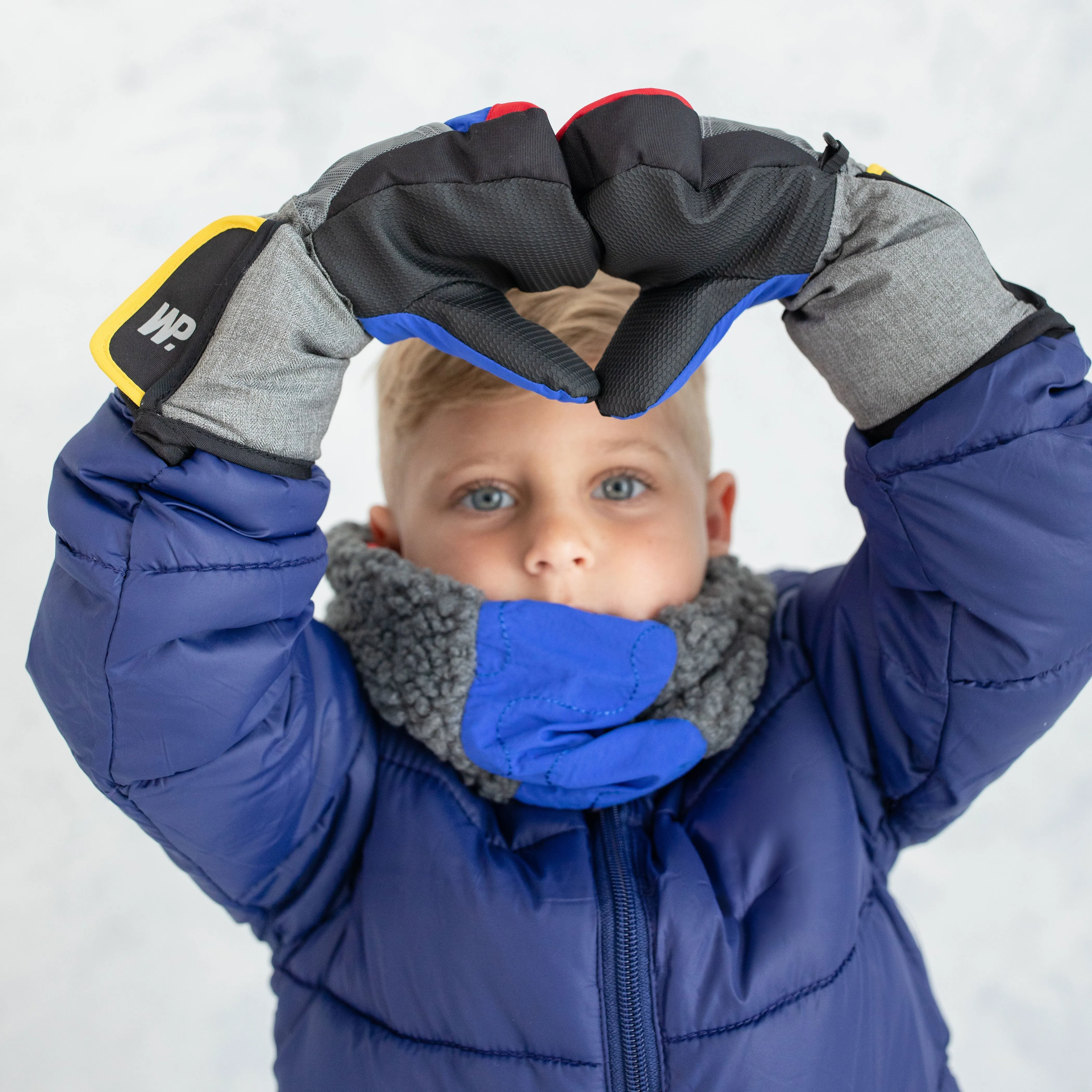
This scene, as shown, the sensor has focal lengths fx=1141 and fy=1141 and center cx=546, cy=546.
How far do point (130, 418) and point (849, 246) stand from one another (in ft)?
1.89

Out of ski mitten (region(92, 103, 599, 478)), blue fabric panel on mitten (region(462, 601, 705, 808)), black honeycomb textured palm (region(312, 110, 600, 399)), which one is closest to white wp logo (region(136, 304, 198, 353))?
ski mitten (region(92, 103, 599, 478))

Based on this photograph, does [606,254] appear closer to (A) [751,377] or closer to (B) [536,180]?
(B) [536,180]

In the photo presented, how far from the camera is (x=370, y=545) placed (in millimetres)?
1179

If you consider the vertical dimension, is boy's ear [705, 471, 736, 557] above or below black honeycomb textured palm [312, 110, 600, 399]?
below

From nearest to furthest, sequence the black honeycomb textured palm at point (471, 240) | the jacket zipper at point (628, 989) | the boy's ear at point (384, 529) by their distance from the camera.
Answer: the black honeycomb textured palm at point (471, 240)
the jacket zipper at point (628, 989)
the boy's ear at point (384, 529)

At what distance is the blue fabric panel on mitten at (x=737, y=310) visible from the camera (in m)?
0.88

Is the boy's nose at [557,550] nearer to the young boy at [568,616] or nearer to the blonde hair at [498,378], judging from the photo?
the young boy at [568,616]

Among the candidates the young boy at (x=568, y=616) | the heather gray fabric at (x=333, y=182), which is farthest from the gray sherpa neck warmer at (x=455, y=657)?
the heather gray fabric at (x=333, y=182)

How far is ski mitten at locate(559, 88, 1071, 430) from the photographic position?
83 centimetres

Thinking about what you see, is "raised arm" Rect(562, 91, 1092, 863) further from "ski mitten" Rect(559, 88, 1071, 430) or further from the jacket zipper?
the jacket zipper

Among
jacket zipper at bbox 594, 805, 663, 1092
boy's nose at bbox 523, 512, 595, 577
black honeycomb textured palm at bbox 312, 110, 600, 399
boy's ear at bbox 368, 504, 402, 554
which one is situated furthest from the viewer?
boy's ear at bbox 368, 504, 402, 554

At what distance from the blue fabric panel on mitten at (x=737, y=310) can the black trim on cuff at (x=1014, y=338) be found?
0.44ft

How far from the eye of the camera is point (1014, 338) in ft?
2.96

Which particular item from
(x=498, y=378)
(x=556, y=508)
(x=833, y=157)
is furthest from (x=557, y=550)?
(x=833, y=157)
